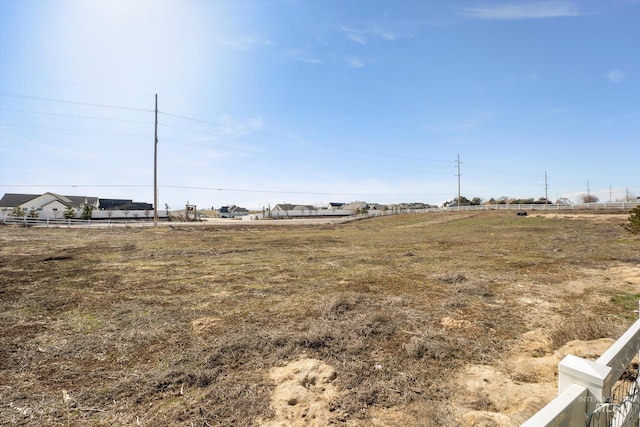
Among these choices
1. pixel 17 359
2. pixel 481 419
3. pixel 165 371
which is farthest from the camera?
pixel 17 359

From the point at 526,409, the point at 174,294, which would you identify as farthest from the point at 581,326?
the point at 174,294

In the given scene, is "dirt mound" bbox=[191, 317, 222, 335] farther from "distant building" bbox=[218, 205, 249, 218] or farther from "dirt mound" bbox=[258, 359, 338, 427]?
"distant building" bbox=[218, 205, 249, 218]

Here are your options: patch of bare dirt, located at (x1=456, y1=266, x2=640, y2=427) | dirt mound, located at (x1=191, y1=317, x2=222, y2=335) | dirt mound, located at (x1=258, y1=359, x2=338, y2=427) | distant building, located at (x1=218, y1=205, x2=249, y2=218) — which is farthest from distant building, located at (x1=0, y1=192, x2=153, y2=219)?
patch of bare dirt, located at (x1=456, y1=266, x2=640, y2=427)

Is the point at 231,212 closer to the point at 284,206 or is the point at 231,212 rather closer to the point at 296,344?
the point at 284,206

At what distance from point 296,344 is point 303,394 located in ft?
3.48

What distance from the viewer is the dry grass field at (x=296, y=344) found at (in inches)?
112

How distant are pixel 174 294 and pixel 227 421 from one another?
493 cm

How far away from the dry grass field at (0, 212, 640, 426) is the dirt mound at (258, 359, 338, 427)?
0.06 ft

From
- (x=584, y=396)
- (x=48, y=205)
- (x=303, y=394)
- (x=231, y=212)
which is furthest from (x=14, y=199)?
(x=584, y=396)

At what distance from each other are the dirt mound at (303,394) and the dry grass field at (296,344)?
2cm

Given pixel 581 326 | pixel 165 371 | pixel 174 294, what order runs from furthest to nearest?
pixel 174 294, pixel 581 326, pixel 165 371

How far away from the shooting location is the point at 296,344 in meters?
4.13

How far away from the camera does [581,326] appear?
4.46 metres

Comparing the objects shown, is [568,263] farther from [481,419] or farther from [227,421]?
[227,421]
